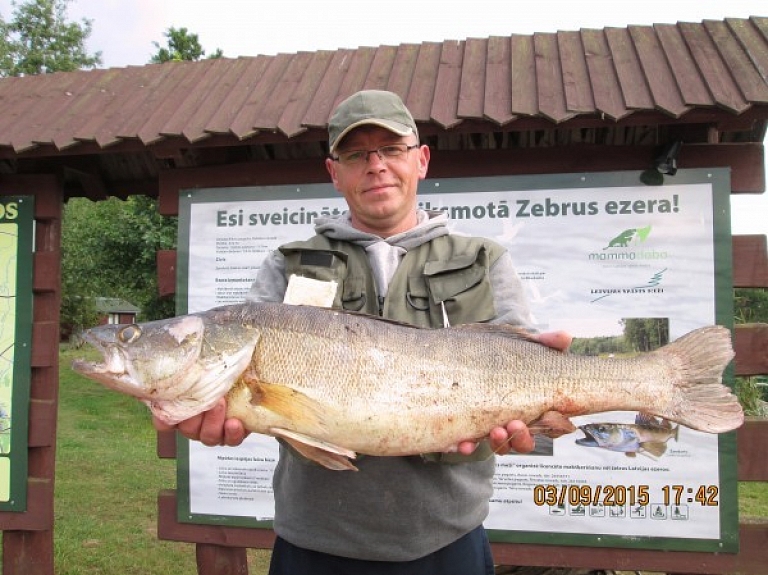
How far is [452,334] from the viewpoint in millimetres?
2730

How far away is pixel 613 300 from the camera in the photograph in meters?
4.64

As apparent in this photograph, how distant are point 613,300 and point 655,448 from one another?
110 centimetres

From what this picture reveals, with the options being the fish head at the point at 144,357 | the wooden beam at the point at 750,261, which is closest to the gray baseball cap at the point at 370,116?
the fish head at the point at 144,357

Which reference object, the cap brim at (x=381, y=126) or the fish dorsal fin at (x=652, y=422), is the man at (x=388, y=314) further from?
the fish dorsal fin at (x=652, y=422)

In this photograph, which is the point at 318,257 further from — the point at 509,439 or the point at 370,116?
the point at 509,439

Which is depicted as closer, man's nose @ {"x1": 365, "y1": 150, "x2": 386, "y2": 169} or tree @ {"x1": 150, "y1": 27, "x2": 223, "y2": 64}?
man's nose @ {"x1": 365, "y1": 150, "x2": 386, "y2": 169}

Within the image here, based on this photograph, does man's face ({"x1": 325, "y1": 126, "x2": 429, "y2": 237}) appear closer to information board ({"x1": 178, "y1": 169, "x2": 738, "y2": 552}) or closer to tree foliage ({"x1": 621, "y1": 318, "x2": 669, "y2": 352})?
information board ({"x1": 178, "y1": 169, "x2": 738, "y2": 552})

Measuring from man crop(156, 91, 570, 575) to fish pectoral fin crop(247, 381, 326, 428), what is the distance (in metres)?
0.18

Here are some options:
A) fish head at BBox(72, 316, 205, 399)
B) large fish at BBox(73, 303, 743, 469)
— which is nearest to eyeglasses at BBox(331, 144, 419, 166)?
large fish at BBox(73, 303, 743, 469)

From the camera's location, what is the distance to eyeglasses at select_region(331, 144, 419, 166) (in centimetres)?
292

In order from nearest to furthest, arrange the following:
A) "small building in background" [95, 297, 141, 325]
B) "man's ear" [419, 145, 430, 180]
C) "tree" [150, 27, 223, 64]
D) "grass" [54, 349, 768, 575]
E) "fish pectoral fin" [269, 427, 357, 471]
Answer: "fish pectoral fin" [269, 427, 357, 471] < "man's ear" [419, 145, 430, 180] < "grass" [54, 349, 768, 575] < "tree" [150, 27, 223, 64] < "small building in background" [95, 297, 141, 325]

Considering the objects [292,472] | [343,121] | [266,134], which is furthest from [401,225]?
[266,134]

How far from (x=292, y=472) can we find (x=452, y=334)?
95cm

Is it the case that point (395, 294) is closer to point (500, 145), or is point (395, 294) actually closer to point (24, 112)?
point (500, 145)
